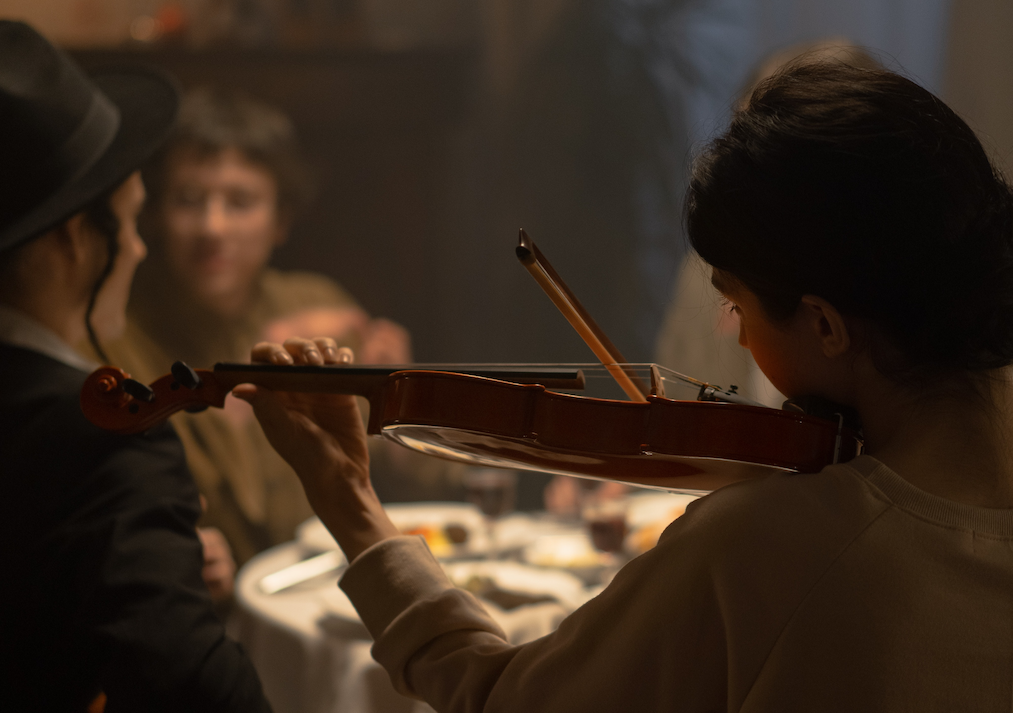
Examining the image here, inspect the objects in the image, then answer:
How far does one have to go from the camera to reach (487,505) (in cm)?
182

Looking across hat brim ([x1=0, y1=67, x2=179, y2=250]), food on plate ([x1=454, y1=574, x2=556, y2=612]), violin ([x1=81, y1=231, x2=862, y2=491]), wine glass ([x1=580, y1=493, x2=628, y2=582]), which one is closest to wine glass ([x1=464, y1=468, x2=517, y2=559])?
wine glass ([x1=580, y1=493, x2=628, y2=582])

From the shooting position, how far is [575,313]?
959 millimetres

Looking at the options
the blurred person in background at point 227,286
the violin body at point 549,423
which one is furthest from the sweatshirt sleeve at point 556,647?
the blurred person in background at point 227,286

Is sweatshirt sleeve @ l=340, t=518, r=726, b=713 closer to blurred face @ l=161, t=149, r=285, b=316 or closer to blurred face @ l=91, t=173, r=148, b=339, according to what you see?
blurred face @ l=91, t=173, r=148, b=339

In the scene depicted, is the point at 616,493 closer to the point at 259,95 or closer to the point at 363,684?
the point at 363,684

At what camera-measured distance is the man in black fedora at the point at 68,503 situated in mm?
1006

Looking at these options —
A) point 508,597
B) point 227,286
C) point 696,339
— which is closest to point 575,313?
point 508,597

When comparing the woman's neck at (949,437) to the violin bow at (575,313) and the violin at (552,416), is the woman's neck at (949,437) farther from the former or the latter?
the violin bow at (575,313)

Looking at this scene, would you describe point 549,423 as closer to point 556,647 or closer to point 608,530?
point 556,647

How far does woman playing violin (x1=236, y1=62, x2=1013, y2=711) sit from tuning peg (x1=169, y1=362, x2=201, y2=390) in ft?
1.55

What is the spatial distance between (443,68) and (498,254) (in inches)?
28.6

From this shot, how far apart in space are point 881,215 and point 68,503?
103cm

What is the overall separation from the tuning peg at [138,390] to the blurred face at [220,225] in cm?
151

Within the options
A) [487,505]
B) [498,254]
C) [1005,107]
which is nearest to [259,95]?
[498,254]
